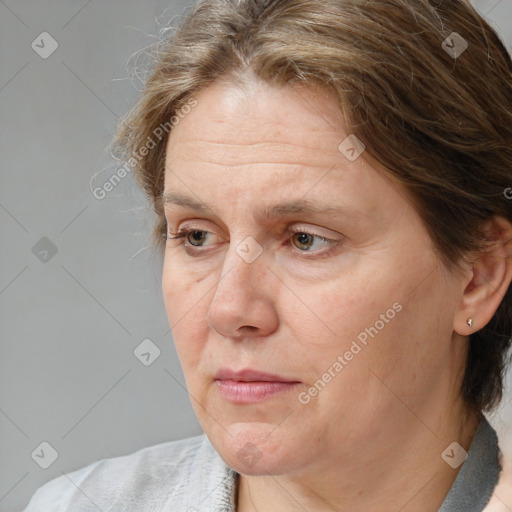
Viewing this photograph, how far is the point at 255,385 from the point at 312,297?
15 centimetres

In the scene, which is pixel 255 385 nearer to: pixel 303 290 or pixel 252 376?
pixel 252 376

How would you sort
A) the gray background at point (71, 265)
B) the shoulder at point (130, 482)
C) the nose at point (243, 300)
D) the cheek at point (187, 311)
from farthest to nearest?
the gray background at point (71, 265) → the shoulder at point (130, 482) → the cheek at point (187, 311) → the nose at point (243, 300)

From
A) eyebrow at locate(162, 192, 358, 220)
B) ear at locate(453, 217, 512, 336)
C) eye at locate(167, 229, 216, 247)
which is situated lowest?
ear at locate(453, 217, 512, 336)

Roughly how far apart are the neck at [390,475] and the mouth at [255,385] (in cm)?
15

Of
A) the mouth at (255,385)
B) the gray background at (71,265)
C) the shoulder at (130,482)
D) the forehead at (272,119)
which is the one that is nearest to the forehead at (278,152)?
the forehead at (272,119)

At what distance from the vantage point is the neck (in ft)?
4.62

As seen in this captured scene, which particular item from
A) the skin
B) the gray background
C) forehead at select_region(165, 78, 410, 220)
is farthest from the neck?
the gray background

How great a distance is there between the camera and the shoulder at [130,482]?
172 cm

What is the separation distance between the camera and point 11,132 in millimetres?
2393

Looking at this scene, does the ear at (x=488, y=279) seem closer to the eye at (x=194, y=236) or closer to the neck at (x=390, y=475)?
the neck at (x=390, y=475)

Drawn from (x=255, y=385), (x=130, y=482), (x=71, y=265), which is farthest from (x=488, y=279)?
(x=71, y=265)

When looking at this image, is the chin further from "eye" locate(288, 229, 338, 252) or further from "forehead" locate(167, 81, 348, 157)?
"forehead" locate(167, 81, 348, 157)

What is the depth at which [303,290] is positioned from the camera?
4.29 feet

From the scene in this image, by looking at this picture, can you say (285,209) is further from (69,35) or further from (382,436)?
(69,35)
